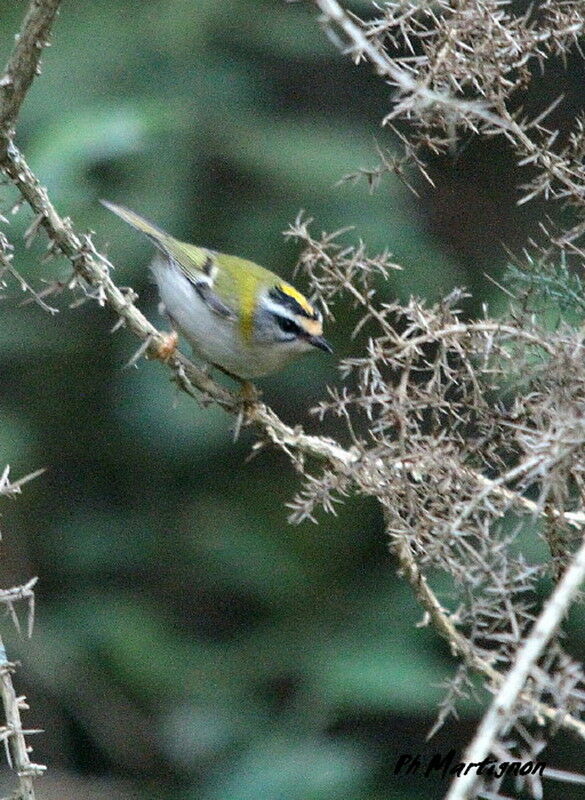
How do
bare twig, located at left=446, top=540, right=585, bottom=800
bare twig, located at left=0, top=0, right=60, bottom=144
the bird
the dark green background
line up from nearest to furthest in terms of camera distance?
bare twig, located at left=446, top=540, right=585, bottom=800 < bare twig, located at left=0, top=0, right=60, bottom=144 < the bird < the dark green background

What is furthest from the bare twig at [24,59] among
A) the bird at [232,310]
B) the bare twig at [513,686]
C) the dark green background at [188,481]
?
the dark green background at [188,481]

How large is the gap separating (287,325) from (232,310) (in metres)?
0.27

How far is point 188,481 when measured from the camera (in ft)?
16.1

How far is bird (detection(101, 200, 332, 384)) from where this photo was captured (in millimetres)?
3580

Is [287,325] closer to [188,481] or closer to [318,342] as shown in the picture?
[318,342]

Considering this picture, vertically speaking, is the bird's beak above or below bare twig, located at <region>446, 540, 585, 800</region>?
below

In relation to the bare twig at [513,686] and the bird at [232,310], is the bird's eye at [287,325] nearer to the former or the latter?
the bird at [232,310]

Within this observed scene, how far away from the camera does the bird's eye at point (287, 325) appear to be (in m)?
3.60

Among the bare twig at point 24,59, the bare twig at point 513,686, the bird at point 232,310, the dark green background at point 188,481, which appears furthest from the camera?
the dark green background at point 188,481

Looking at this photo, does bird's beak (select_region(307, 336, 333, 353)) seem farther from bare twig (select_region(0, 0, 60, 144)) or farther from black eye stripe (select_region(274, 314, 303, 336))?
bare twig (select_region(0, 0, 60, 144))

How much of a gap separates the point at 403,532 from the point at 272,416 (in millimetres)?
592

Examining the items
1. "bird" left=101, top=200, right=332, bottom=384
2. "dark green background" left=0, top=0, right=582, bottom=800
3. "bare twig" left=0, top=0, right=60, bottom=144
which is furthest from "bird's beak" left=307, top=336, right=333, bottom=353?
"bare twig" left=0, top=0, right=60, bottom=144

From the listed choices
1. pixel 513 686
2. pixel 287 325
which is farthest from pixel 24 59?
pixel 287 325

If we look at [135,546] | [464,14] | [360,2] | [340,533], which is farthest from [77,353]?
[464,14]
